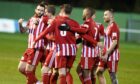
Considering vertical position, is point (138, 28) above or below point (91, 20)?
below

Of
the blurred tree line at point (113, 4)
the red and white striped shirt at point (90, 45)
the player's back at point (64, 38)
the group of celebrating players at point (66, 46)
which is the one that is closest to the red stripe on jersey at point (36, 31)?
the group of celebrating players at point (66, 46)

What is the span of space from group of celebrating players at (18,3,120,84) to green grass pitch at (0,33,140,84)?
6.55ft

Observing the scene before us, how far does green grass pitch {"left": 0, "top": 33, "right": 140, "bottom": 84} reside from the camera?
70.6 ft

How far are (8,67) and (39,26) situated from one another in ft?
22.9

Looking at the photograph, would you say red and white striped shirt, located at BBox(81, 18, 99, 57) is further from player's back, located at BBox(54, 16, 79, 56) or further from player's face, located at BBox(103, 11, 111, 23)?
player's back, located at BBox(54, 16, 79, 56)

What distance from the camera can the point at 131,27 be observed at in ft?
144

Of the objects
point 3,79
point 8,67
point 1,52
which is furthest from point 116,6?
point 3,79

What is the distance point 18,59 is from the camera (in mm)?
28484

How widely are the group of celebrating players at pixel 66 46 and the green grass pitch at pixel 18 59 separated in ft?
6.55

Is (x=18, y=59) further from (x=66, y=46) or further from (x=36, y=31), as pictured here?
(x=66, y=46)

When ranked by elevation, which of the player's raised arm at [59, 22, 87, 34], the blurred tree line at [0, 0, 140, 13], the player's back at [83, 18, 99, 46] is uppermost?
the player's raised arm at [59, 22, 87, 34]

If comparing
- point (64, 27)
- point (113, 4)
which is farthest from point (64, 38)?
point (113, 4)

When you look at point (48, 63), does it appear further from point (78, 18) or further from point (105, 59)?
point (78, 18)

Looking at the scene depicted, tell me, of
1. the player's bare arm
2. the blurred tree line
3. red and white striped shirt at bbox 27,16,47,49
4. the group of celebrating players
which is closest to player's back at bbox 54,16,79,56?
the group of celebrating players
